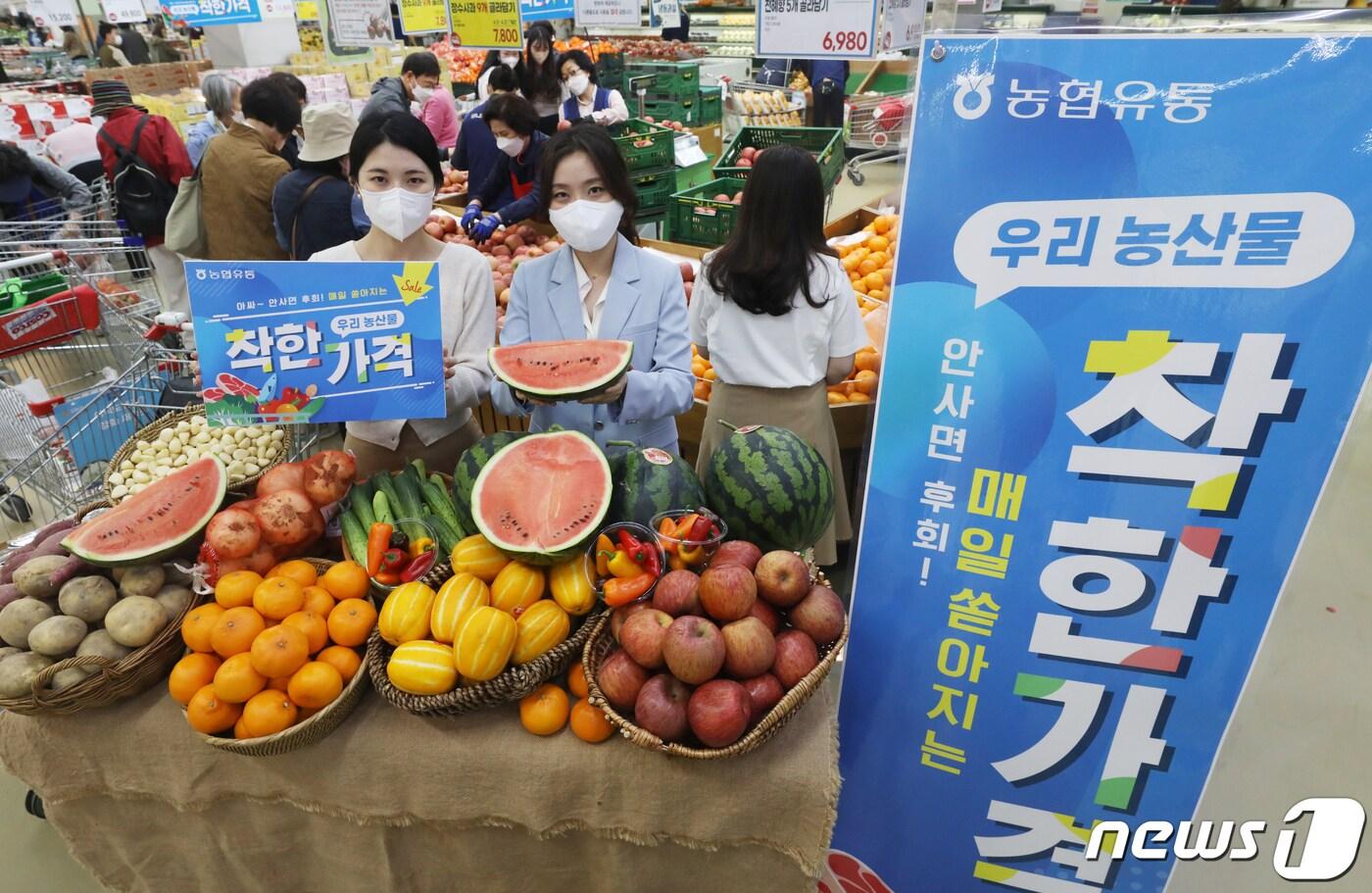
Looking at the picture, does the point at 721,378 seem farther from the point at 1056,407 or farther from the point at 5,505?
the point at 5,505

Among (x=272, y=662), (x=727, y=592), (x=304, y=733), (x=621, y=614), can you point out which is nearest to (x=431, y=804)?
(x=304, y=733)

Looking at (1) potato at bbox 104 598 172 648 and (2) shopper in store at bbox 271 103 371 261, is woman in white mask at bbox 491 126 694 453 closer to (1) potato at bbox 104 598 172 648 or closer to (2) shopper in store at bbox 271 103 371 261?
(1) potato at bbox 104 598 172 648

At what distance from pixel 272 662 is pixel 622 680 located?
0.68 m

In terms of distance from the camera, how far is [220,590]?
1635 millimetres

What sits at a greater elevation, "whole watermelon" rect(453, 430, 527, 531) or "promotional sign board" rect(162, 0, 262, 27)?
"promotional sign board" rect(162, 0, 262, 27)

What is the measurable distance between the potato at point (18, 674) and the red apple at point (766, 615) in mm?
1405

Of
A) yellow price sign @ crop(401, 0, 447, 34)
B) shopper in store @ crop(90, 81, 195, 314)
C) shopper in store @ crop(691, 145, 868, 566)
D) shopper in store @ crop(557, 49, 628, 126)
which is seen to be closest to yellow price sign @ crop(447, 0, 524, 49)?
yellow price sign @ crop(401, 0, 447, 34)

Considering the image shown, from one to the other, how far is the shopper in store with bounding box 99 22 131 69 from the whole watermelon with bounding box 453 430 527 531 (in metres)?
13.7

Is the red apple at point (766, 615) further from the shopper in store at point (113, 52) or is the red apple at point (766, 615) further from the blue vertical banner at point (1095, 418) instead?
the shopper in store at point (113, 52)

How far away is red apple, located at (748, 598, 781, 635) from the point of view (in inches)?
60.1

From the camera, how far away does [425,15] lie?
5898mm

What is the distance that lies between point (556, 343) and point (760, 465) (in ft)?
2.14

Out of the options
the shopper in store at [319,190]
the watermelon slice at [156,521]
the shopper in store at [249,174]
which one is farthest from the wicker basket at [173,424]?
the shopper in store at [249,174]

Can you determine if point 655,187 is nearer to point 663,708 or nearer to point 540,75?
point 540,75
